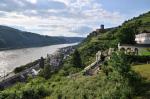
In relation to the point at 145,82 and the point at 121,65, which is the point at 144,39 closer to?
the point at 145,82

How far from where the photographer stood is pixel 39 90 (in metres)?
63.7

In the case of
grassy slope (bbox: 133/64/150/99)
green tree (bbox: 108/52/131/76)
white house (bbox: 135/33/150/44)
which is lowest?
grassy slope (bbox: 133/64/150/99)

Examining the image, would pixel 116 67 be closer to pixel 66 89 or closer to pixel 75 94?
pixel 75 94

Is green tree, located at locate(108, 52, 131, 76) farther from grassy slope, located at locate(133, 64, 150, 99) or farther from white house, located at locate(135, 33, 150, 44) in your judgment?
white house, located at locate(135, 33, 150, 44)

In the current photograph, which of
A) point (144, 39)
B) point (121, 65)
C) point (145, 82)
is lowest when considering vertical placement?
point (145, 82)

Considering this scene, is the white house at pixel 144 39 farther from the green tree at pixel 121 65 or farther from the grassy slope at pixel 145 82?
the green tree at pixel 121 65

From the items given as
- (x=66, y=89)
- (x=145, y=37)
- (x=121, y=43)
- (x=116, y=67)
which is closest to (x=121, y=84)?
(x=116, y=67)

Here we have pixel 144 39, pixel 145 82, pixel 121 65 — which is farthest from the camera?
pixel 144 39

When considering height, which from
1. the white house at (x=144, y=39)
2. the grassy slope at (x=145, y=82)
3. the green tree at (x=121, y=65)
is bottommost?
the grassy slope at (x=145, y=82)

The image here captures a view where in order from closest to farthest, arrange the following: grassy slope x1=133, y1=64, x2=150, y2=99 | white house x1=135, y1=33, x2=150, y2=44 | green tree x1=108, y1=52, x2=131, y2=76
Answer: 1. grassy slope x1=133, y1=64, x2=150, y2=99
2. green tree x1=108, y1=52, x2=131, y2=76
3. white house x1=135, y1=33, x2=150, y2=44

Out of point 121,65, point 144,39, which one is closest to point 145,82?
point 121,65

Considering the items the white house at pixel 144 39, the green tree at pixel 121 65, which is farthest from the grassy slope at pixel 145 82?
the white house at pixel 144 39

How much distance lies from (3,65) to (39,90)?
11545 centimetres

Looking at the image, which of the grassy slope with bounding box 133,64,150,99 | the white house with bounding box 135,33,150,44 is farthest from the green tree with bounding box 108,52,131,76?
the white house with bounding box 135,33,150,44
